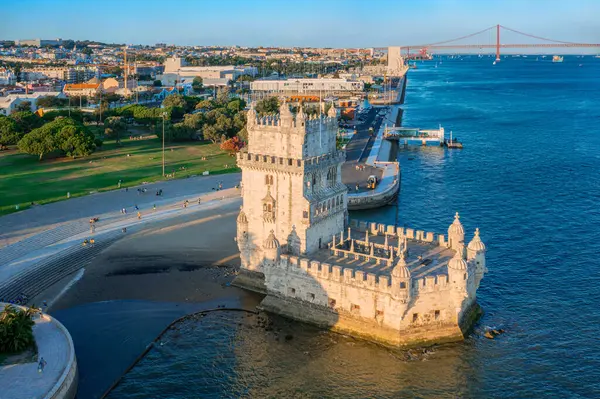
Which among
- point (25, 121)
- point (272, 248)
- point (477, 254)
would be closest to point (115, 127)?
point (25, 121)

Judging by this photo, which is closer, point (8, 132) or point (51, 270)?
point (51, 270)

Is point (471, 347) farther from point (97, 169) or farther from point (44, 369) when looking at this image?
point (97, 169)

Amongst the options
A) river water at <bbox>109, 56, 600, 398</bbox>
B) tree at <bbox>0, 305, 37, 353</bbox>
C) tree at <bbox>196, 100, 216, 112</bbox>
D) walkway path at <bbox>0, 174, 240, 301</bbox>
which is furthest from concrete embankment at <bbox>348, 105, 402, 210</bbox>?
tree at <bbox>0, 305, 37, 353</bbox>

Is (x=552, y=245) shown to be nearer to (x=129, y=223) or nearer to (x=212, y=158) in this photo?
(x=129, y=223)

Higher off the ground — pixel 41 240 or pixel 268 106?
pixel 268 106

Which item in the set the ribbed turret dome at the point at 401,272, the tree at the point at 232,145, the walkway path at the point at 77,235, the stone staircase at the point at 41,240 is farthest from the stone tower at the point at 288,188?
the tree at the point at 232,145

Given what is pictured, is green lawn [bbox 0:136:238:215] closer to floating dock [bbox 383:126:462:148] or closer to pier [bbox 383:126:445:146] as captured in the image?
pier [bbox 383:126:445:146]

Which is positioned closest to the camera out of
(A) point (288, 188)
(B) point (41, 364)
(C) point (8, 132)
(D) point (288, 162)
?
(B) point (41, 364)
